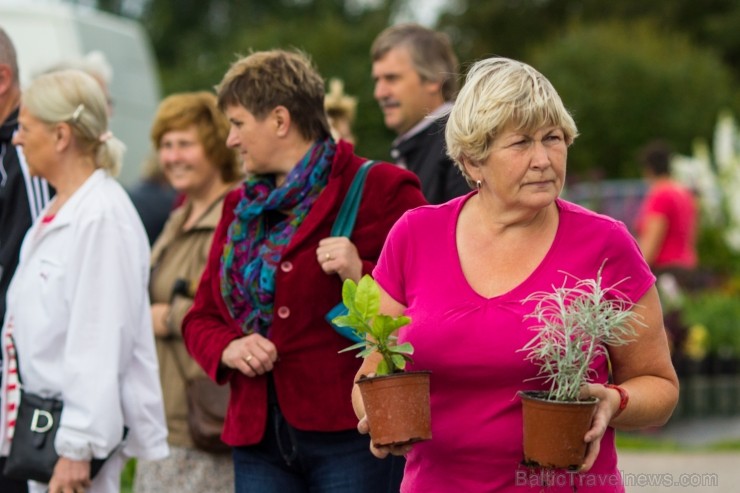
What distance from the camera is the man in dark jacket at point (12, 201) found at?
467 centimetres

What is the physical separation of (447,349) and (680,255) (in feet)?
28.8

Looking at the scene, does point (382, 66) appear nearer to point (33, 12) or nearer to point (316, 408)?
point (316, 408)

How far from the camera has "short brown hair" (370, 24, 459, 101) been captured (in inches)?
208

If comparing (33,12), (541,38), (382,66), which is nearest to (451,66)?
(382,66)

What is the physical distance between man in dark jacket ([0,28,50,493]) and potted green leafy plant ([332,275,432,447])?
6.36 feet

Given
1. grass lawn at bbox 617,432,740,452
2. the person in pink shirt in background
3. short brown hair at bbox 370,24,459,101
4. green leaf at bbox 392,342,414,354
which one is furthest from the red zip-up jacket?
the person in pink shirt in background

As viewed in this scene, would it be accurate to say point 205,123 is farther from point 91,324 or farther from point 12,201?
point 91,324

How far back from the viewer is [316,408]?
4.04 metres

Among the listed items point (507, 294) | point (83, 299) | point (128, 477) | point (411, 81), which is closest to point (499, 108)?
point (507, 294)

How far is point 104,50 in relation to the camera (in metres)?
11.9

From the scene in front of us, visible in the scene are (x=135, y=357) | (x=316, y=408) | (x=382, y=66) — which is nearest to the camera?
(x=316, y=408)

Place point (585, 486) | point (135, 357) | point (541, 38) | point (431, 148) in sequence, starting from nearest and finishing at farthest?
point (585, 486), point (135, 357), point (431, 148), point (541, 38)

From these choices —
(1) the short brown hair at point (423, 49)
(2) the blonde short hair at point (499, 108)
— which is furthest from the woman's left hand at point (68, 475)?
(1) the short brown hair at point (423, 49)

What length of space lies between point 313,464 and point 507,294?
3.76 ft
